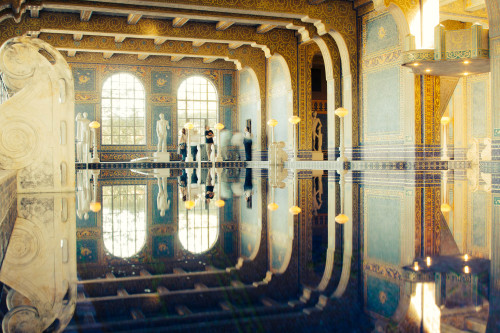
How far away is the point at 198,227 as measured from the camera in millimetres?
3471

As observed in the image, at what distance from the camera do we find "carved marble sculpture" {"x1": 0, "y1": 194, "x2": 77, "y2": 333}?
51.8 inches

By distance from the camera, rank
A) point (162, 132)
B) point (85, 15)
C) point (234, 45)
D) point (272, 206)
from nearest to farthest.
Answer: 1. point (272, 206)
2. point (85, 15)
3. point (234, 45)
4. point (162, 132)

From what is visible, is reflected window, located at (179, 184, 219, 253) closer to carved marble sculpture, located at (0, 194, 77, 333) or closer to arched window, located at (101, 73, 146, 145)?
carved marble sculpture, located at (0, 194, 77, 333)

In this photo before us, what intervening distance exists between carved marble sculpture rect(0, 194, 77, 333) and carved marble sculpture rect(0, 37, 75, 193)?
7.69 ft

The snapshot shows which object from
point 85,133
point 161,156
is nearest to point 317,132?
point 161,156

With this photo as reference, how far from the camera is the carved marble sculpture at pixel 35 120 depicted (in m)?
5.88

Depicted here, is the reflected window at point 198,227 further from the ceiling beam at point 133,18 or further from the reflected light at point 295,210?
the ceiling beam at point 133,18

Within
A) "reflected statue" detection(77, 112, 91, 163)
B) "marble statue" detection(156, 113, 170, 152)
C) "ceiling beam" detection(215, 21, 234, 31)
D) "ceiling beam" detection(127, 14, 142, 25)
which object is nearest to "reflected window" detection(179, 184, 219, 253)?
"ceiling beam" detection(127, 14, 142, 25)

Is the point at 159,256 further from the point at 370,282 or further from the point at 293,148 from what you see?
the point at 293,148

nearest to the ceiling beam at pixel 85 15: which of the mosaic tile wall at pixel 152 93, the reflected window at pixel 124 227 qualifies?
the mosaic tile wall at pixel 152 93

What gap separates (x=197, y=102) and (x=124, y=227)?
25.0 metres

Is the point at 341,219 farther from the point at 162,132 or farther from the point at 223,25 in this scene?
the point at 162,132

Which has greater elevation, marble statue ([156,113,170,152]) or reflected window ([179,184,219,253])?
marble statue ([156,113,170,152])

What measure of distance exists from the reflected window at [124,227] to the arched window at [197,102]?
22765 millimetres
